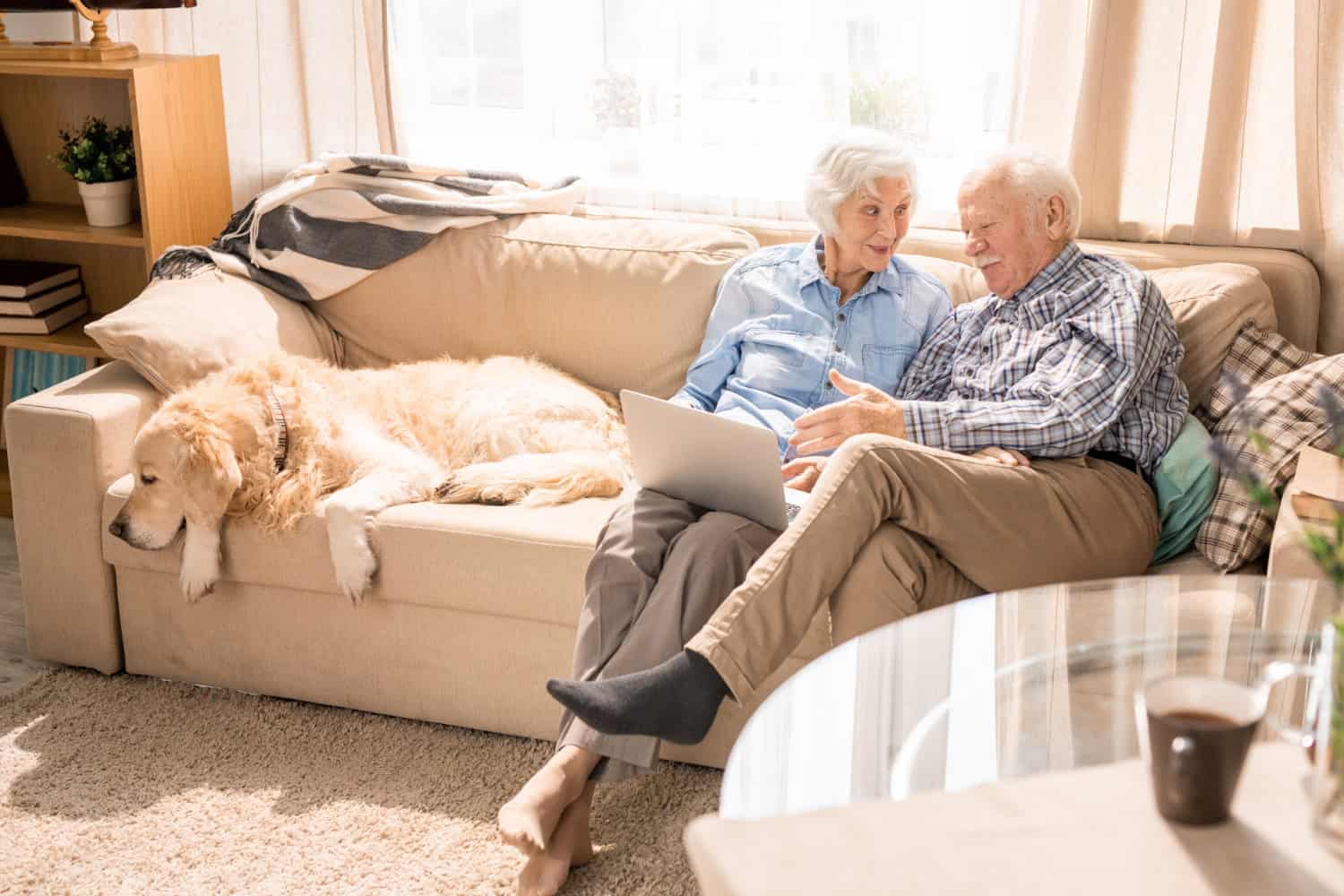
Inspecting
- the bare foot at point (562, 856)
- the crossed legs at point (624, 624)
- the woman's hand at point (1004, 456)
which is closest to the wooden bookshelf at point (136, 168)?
the crossed legs at point (624, 624)

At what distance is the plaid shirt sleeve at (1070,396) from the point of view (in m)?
2.18

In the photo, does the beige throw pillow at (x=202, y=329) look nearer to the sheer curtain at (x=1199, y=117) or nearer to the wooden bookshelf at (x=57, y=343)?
the wooden bookshelf at (x=57, y=343)

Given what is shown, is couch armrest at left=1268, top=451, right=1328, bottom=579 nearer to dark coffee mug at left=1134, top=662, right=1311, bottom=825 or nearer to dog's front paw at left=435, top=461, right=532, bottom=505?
dark coffee mug at left=1134, top=662, right=1311, bottom=825

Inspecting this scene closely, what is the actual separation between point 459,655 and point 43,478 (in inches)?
35.3

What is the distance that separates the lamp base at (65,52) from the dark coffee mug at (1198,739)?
2.88 metres

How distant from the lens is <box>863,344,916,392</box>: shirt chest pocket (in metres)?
2.54

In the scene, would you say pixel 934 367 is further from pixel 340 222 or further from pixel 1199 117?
pixel 340 222

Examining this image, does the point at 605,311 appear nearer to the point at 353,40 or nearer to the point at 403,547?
the point at 403,547

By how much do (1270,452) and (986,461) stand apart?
0.46 meters

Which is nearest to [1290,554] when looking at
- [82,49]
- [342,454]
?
[342,454]

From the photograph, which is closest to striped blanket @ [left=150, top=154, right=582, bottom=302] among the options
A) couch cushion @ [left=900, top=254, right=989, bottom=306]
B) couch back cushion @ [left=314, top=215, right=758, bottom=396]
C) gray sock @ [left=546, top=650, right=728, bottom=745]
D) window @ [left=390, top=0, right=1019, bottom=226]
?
couch back cushion @ [left=314, top=215, right=758, bottom=396]

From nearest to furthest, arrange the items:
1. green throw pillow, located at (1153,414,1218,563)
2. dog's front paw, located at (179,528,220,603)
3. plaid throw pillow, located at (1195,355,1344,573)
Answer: plaid throw pillow, located at (1195,355,1344,573) → green throw pillow, located at (1153,414,1218,563) → dog's front paw, located at (179,528,220,603)

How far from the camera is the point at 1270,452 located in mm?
2082

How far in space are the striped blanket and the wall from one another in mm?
481
